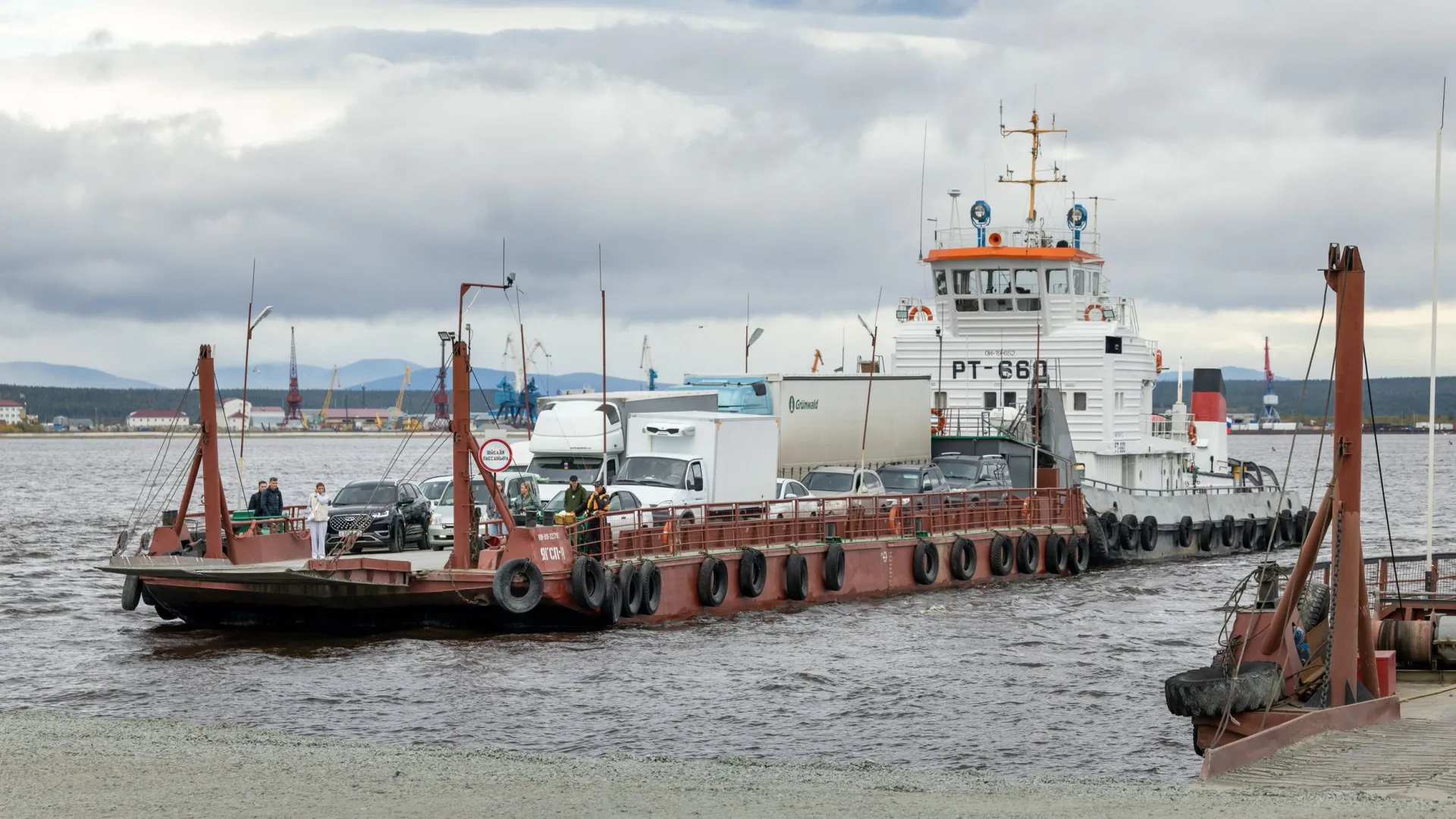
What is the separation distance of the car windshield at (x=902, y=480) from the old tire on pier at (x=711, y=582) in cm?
885

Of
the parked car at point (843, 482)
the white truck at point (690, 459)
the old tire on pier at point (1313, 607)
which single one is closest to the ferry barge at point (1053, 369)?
the parked car at point (843, 482)

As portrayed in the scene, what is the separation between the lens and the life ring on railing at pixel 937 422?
1582 inches

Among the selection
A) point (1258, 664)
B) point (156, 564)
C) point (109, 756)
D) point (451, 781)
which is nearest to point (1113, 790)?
point (1258, 664)

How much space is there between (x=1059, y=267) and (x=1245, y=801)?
29913mm

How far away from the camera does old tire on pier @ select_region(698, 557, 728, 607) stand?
86.2 feet

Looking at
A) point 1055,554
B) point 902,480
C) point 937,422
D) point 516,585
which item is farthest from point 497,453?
point 937,422

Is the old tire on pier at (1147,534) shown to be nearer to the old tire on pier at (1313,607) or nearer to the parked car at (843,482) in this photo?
the parked car at (843,482)

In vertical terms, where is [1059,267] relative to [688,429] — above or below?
above

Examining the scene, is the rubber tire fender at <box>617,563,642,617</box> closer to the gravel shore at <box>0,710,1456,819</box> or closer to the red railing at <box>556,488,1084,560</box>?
the red railing at <box>556,488,1084,560</box>

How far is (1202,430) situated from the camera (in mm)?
50031

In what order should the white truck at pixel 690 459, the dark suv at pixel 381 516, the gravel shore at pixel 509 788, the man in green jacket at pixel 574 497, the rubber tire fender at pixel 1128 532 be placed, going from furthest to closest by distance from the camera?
1. the rubber tire fender at pixel 1128 532
2. the white truck at pixel 690 459
3. the dark suv at pixel 381 516
4. the man in green jacket at pixel 574 497
5. the gravel shore at pixel 509 788

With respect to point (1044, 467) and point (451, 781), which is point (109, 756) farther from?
point (1044, 467)

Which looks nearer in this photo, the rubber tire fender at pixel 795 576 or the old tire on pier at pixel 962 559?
the rubber tire fender at pixel 795 576

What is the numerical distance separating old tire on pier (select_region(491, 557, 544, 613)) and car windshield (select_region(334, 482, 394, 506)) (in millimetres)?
7171
